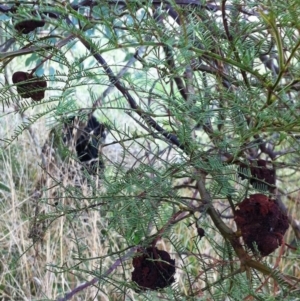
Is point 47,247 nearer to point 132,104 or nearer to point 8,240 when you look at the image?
point 8,240

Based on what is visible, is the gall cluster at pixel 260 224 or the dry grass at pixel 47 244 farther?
the dry grass at pixel 47 244

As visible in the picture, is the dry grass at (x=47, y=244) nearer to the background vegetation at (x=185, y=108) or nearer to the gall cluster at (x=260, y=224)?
the background vegetation at (x=185, y=108)

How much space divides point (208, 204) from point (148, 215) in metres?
0.08

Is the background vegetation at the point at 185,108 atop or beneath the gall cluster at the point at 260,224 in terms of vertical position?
atop

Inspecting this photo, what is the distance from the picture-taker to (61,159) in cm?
185

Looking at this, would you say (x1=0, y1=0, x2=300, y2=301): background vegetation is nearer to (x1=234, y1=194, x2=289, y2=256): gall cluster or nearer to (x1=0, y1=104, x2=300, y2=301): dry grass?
(x1=234, y1=194, x2=289, y2=256): gall cluster

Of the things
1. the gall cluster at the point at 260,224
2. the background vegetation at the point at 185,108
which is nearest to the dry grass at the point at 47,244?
the background vegetation at the point at 185,108

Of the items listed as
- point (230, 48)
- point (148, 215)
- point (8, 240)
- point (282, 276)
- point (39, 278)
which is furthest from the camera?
point (8, 240)

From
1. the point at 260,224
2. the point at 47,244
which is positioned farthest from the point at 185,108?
the point at 47,244

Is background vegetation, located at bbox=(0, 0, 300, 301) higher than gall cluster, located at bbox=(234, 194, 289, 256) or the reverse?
higher

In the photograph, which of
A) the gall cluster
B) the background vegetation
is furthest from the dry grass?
the gall cluster

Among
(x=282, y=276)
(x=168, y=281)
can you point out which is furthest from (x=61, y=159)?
(x=282, y=276)

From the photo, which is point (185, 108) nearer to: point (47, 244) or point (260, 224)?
point (260, 224)

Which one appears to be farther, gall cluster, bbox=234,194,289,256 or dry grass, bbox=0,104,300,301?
dry grass, bbox=0,104,300,301
